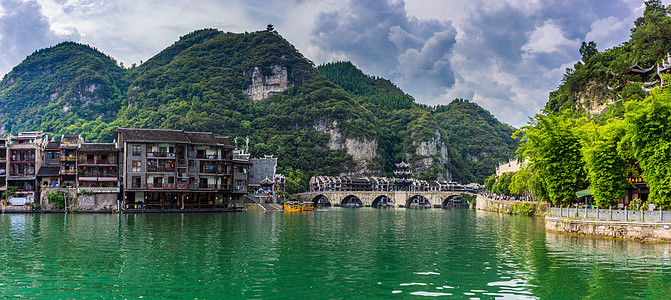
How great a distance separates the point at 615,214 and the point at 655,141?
536cm

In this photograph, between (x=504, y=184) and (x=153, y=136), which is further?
(x=504, y=184)

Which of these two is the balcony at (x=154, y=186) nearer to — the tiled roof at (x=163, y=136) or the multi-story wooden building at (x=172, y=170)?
the multi-story wooden building at (x=172, y=170)

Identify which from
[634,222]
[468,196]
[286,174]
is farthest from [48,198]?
[468,196]

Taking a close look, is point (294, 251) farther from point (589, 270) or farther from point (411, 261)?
point (589, 270)

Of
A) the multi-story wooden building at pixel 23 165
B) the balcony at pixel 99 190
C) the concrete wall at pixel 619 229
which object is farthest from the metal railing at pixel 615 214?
the multi-story wooden building at pixel 23 165

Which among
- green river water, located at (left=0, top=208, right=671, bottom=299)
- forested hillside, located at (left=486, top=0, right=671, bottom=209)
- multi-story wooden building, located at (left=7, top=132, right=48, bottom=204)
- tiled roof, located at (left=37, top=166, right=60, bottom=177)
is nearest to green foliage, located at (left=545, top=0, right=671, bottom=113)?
forested hillside, located at (left=486, top=0, right=671, bottom=209)

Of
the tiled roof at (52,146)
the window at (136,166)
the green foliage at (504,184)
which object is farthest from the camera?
the green foliage at (504,184)

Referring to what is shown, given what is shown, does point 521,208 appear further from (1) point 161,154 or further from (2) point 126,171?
(2) point 126,171

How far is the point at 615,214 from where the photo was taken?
3509cm

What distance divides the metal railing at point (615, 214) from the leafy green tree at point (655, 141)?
4.73ft

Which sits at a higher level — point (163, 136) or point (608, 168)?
point (163, 136)

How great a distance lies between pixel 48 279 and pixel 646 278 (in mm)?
23070

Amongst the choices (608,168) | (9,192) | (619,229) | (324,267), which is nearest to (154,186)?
(9,192)

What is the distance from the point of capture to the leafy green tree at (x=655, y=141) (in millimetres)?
33344
